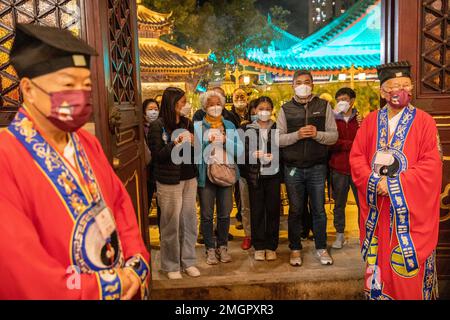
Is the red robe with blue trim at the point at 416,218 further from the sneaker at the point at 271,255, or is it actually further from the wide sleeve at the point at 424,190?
the sneaker at the point at 271,255

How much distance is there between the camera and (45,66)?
1.55 metres

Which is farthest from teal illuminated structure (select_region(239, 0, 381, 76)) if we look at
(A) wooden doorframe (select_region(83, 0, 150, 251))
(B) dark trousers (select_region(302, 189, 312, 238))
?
(A) wooden doorframe (select_region(83, 0, 150, 251))

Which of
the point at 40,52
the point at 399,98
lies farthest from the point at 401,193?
the point at 40,52

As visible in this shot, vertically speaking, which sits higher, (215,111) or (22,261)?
(215,111)

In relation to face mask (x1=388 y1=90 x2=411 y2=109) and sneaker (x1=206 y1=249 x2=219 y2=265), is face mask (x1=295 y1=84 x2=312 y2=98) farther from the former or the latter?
sneaker (x1=206 y1=249 x2=219 y2=265)

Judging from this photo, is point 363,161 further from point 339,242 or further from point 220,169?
point 339,242

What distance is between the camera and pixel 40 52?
1.54 metres

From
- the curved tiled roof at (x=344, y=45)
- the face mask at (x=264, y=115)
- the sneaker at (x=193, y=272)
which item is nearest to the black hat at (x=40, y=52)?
the sneaker at (x=193, y=272)

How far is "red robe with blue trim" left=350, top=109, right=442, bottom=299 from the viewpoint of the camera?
9.72ft

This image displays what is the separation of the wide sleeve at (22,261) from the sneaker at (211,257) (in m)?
2.83

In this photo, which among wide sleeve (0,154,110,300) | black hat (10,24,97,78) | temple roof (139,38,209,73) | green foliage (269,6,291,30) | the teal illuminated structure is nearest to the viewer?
wide sleeve (0,154,110,300)

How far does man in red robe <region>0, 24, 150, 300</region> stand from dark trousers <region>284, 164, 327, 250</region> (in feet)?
8.80

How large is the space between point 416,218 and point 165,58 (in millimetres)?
9570

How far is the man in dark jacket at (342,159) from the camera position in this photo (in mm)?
4617
